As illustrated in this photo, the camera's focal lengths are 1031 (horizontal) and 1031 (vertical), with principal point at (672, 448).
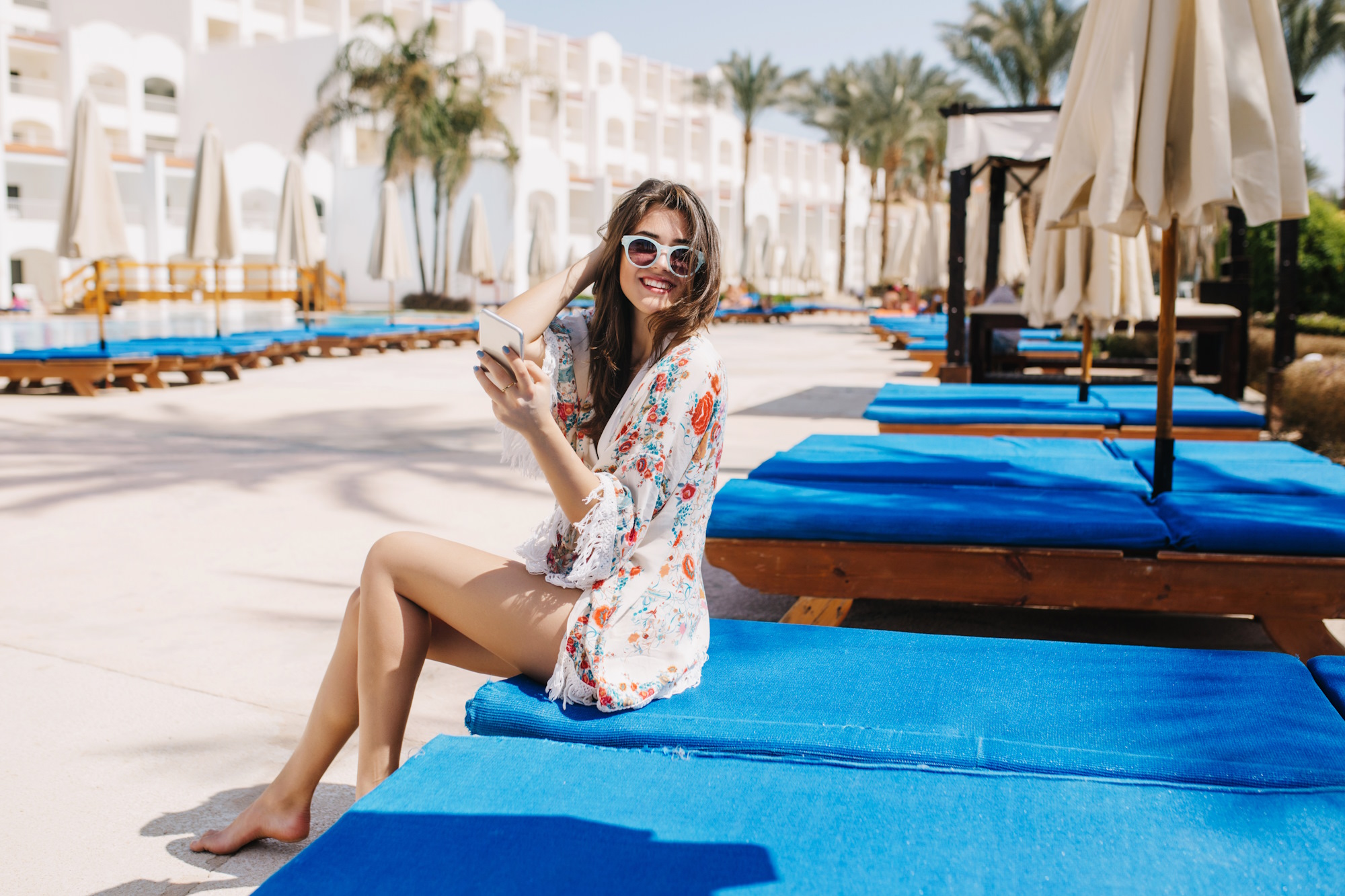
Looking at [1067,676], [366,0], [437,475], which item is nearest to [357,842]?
[1067,676]

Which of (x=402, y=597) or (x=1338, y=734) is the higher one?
(x=402, y=597)

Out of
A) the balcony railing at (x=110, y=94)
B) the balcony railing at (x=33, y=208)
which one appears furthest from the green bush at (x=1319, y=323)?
the balcony railing at (x=110, y=94)

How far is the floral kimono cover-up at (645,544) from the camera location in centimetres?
201

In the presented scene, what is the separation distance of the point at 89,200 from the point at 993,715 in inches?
471

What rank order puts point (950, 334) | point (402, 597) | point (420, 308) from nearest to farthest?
point (402, 597) → point (950, 334) → point (420, 308)

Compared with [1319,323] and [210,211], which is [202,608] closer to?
[210,211]

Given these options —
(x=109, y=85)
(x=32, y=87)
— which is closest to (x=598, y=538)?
(x=32, y=87)

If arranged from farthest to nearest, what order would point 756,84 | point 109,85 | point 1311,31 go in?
point 756,84
point 109,85
point 1311,31

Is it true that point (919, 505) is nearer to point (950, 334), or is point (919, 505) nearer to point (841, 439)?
point (841, 439)

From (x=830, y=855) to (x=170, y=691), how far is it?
2.35 metres

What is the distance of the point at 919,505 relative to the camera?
3.52 meters

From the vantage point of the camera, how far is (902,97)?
3844 centimetres

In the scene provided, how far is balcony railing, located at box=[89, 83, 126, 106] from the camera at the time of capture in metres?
37.0

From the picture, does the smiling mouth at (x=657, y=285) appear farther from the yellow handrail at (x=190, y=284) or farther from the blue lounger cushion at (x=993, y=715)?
the yellow handrail at (x=190, y=284)
